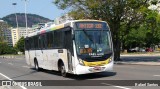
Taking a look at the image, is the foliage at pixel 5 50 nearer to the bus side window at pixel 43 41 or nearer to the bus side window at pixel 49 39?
the bus side window at pixel 43 41

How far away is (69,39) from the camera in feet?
63.5

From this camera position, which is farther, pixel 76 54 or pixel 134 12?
pixel 134 12

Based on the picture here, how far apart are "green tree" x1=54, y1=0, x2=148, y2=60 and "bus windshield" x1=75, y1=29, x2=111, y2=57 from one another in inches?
742

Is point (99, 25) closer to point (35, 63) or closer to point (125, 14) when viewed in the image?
point (35, 63)

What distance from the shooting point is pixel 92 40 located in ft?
62.2

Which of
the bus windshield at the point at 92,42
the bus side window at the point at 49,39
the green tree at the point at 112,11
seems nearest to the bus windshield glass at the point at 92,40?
the bus windshield at the point at 92,42

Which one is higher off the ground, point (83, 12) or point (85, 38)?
point (83, 12)

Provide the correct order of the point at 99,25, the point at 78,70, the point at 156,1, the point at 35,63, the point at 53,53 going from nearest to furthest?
the point at 78,70
the point at 99,25
the point at 53,53
the point at 35,63
the point at 156,1

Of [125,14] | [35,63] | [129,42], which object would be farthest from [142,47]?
[35,63]

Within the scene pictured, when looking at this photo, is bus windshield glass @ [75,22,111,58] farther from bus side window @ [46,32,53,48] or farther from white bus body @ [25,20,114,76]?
bus side window @ [46,32,53,48]

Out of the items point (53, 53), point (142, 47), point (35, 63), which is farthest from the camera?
point (142, 47)

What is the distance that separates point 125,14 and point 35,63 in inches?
585

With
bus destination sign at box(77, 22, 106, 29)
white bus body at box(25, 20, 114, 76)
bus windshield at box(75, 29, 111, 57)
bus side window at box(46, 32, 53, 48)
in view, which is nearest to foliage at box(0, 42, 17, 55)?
bus side window at box(46, 32, 53, 48)

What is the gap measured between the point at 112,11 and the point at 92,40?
2170cm
